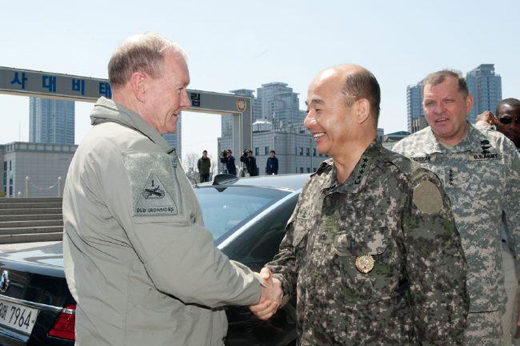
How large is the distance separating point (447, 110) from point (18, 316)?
2.48m

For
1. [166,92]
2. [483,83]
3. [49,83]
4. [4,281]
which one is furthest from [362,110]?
[483,83]

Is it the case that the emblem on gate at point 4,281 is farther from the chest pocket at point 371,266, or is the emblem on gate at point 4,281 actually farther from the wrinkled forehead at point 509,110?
the wrinkled forehead at point 509,110

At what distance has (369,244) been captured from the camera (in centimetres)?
192

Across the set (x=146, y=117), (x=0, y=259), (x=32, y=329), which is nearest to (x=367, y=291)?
(x=146, y=117)

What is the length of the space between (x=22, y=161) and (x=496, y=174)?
90.6 metres

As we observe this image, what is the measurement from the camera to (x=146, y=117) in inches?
75.9

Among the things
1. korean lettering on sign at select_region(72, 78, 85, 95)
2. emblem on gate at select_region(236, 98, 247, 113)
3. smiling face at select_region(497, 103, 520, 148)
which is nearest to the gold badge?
smiling face at select_region(497, 103, 520, 148)

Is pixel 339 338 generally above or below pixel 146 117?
below

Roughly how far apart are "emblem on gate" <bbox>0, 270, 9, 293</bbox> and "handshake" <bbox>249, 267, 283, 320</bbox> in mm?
1424

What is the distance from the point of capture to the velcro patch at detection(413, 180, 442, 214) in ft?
6.08

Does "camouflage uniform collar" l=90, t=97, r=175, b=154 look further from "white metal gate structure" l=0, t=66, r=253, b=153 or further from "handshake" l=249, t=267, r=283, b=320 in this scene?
"white metal gate structure" l=0, t=66, r=253, b=153

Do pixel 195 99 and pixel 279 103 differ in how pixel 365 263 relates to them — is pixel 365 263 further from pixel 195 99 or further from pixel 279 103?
pixel 279 103

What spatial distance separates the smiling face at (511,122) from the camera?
4.20 metres

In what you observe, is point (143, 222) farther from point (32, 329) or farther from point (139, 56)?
point (32, 329)
